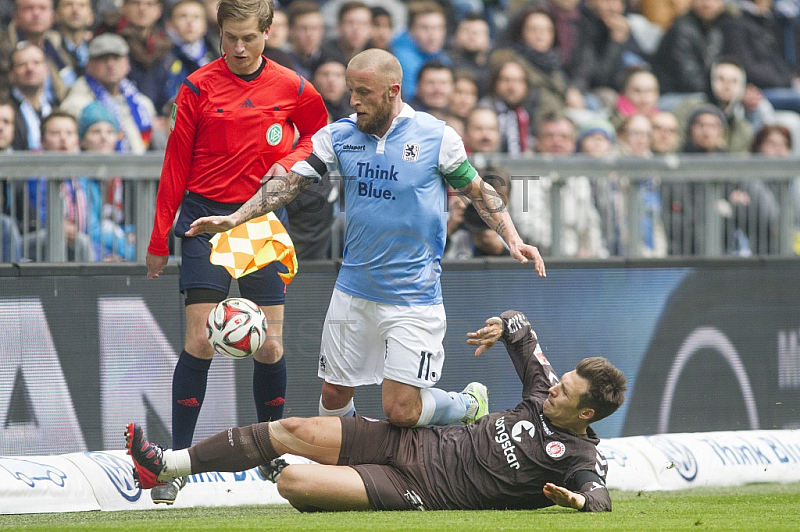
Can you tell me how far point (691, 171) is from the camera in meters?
8.61

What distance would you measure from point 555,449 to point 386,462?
904mm

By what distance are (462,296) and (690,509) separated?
2653 millimetres

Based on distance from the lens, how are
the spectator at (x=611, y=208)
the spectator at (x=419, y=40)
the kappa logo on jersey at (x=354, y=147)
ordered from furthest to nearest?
the spectator at (x=419, y=40), the spectator at (x=611, y=208), the kappa logo on jersey at (x=354, y=147)

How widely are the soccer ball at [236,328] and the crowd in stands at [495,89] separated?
1.85 metres

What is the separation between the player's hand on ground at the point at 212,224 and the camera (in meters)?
5.79

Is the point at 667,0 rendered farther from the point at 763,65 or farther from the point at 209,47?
the point at 209,47

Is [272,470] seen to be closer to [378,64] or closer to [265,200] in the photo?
[265,200]

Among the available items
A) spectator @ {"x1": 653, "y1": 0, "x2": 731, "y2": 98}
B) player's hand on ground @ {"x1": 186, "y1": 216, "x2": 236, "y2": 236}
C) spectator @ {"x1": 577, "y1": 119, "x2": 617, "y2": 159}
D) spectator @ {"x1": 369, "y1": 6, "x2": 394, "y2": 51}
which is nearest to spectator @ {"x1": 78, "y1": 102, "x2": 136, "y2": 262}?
player's hand on ground @ {"x1": 186, "y1": 216, "x2": 236, "y2": 236}

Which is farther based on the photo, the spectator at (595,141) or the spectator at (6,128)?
the spectator at (595,141)

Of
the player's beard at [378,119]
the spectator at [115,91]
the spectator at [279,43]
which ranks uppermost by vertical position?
the spectator at [279,43]

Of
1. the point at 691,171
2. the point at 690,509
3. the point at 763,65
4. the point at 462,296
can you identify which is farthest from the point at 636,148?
the point at 690,509

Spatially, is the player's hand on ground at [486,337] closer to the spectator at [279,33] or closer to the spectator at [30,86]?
the spectator at [30,86]

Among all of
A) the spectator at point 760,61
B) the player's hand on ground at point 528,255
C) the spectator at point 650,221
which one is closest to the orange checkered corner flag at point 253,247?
the player's hand on ground at point 528,255

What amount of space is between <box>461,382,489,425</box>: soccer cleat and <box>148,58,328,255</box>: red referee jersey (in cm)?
176
